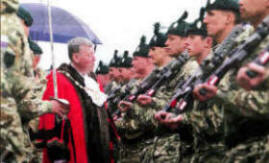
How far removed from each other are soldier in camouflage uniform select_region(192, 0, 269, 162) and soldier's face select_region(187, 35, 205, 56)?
5.29 ft

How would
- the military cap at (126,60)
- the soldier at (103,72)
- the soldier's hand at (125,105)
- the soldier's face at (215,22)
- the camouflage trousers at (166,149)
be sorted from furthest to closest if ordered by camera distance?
the soldier at (103,72)
the military cap at (126,60)
the soldier's hand at (125,105)
the camouflage trousers at (166,149)
the soldier's face at (215,22)

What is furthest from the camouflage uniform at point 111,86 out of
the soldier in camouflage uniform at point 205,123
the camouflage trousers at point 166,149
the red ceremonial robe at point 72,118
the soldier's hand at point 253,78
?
the soldier's hand at point 253,78

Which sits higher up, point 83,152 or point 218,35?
point 218,35

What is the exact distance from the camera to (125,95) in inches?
331

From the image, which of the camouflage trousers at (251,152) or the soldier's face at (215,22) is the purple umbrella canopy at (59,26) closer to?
the soldier's face at (215,22)

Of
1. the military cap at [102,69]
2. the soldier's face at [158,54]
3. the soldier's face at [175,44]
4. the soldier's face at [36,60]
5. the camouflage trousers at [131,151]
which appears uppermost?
the soldier's face at [175,44]

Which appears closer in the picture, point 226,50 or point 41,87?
point 226,50

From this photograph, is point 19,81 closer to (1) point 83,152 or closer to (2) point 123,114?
(1) point 83,152

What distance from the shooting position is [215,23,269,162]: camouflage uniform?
13.0ft

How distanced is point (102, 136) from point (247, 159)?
316 cm

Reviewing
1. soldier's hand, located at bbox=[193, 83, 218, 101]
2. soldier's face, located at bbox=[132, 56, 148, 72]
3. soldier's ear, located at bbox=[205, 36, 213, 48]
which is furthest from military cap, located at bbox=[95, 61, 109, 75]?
soldier's hand, located at bbox=[193, 83, 218, 101]

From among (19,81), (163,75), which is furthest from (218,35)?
(19,81)

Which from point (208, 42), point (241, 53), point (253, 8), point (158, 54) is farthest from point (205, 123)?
point (158, 54)

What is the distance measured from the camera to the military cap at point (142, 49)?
29.9 ft
